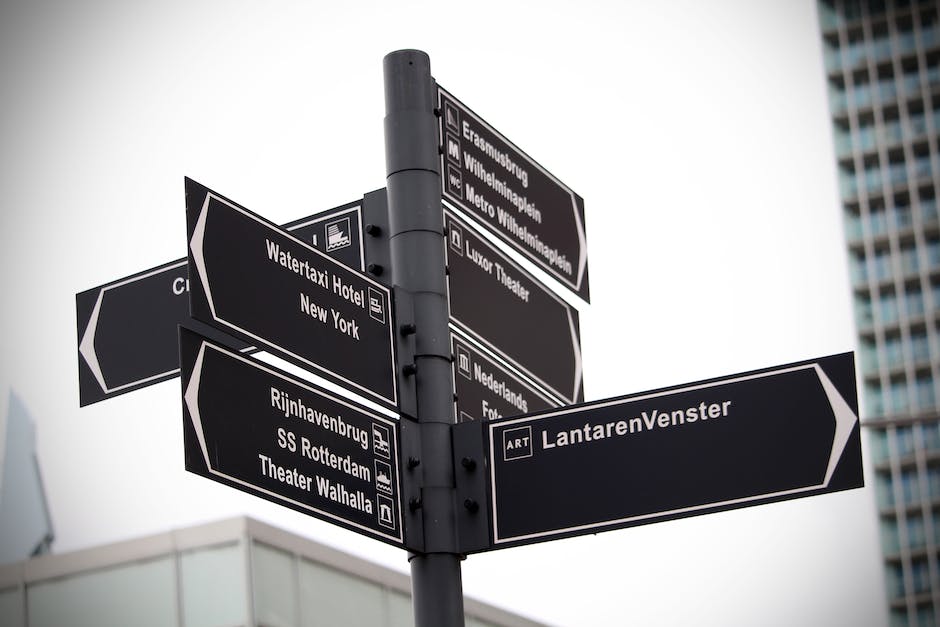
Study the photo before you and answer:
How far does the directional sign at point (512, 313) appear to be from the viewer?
18.8 feet

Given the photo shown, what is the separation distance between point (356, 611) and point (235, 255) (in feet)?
68.6

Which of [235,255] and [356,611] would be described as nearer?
[235,255]

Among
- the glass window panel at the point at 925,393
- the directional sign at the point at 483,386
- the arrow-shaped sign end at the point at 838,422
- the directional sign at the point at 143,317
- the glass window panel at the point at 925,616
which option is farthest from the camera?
the glass window panel at the point at 925,393

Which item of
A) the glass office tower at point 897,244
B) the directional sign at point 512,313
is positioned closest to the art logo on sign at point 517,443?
the directional sign at point 512,313

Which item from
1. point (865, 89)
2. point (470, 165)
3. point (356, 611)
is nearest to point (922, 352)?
A: point (865, 89)

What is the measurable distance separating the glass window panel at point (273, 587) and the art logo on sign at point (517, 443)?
18824mm

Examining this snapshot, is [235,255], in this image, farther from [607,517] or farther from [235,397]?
[607,517]

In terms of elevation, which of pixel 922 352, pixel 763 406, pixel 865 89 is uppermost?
pixel 865 89

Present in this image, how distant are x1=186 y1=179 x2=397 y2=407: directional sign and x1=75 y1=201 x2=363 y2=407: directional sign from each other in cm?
47

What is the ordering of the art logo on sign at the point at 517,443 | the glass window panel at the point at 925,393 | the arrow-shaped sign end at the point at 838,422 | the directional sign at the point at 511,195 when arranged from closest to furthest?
1. the arrow-shaped sign end at the point at 838,422
2. the art logo on sign at the point at 517,443
3. the directional sign at the point at 511,195
4. the glass window panel at the point at 925,393

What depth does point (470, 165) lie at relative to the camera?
5.92 meters

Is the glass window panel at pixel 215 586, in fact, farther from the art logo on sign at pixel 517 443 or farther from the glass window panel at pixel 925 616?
the glass window panel at pixel 925 616

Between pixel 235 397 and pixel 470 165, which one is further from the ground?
pixel 470 165

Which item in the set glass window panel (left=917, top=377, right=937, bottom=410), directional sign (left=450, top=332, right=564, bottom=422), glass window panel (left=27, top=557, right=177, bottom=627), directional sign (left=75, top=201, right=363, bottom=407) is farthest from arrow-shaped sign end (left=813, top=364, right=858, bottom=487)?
glass window panel (left=917, top=377, right=937, bottom=410)
